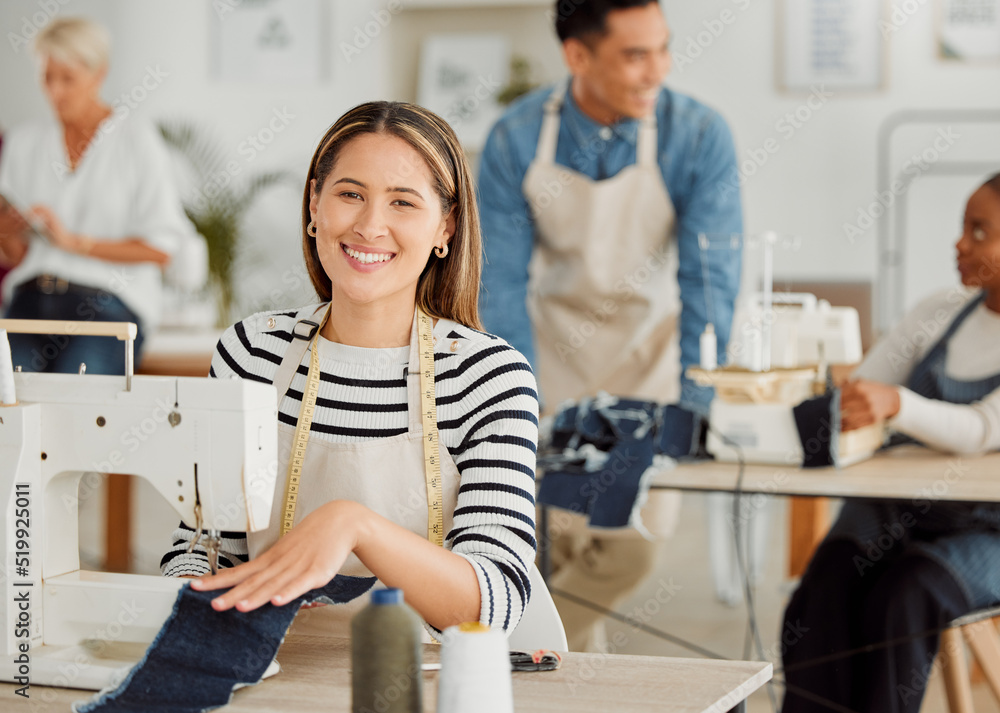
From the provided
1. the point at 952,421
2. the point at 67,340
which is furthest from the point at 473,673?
the point at 67,340

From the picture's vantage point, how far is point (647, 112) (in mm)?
2818

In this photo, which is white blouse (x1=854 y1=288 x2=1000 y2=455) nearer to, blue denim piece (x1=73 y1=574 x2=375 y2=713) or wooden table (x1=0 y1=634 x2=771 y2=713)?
wooden table (x1=0 y1=634 x2=771 y2=713)

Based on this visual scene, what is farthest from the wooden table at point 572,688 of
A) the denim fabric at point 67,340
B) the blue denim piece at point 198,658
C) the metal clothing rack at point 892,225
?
the metal clothing rack at point 892,225

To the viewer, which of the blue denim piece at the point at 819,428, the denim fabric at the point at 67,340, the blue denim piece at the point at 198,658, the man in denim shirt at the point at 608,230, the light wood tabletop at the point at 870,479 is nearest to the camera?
the blue denim piece at the point at 198,658

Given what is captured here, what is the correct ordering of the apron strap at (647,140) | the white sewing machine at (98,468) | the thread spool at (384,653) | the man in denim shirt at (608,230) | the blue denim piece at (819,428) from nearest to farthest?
the thread spool at (384,653)
the white sewing machine at (98,468)
the blue denim piece at (819,428)
the man in denim shirt at (608,230)
the apron strap at (647,140)

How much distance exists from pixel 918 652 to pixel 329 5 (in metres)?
4.94

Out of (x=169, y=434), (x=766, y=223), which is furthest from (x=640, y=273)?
(x=766, y=223)

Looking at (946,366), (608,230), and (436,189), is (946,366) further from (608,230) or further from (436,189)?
(436,189)

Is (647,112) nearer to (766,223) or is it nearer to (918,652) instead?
(918,652)

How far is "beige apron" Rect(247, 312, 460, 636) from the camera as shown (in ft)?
4.79

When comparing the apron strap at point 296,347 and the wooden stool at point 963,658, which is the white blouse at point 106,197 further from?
the wooden stool at point 963,658

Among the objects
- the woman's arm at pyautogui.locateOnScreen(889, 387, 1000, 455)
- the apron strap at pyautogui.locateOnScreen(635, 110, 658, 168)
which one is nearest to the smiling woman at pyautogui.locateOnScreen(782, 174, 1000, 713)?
the woman's arm at pyautogui.locateOnScreen(889, 387, 1000, 455)

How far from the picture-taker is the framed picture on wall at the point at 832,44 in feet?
18.0

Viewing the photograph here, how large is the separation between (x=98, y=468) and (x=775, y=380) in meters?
1.52
